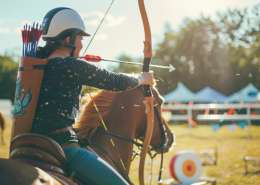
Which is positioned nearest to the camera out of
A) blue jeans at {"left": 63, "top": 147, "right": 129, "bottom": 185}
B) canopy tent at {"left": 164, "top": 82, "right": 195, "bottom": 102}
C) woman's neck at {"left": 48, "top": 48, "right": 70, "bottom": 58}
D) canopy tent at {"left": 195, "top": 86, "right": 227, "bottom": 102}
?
blue jeans at {"left": 63, "top": 147, "right": 129, "bottom": 185}

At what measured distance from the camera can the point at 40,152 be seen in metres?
3.48

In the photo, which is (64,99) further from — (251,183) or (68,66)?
(251,183)

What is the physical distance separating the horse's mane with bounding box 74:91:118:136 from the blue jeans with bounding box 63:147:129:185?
962mm

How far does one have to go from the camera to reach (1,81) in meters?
52.7

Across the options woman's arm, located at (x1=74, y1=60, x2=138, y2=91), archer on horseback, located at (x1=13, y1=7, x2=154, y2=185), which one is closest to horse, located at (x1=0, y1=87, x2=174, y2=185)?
woman's arm, located at (x1=74, y1=60, x2=138, y2=91)

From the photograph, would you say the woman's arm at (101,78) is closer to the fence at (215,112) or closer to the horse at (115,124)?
the horse at (115,124)

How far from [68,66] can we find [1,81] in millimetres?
50954

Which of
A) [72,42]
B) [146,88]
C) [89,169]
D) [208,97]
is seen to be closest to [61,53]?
[72,42]

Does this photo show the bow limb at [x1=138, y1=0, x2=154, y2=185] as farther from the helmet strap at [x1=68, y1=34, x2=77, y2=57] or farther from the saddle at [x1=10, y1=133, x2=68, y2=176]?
the saddle at [x1=10, y1=133, x2=68, y2=176]

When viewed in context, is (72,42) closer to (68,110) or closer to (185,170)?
(68,110)

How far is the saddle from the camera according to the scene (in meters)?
3.45

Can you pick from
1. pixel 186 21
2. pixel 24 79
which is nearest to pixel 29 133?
pixel 24 79

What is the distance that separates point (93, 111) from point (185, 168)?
172 inches

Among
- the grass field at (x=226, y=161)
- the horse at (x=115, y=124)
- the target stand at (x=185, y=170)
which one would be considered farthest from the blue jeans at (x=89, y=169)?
the grass field at (x=226, y=161)
